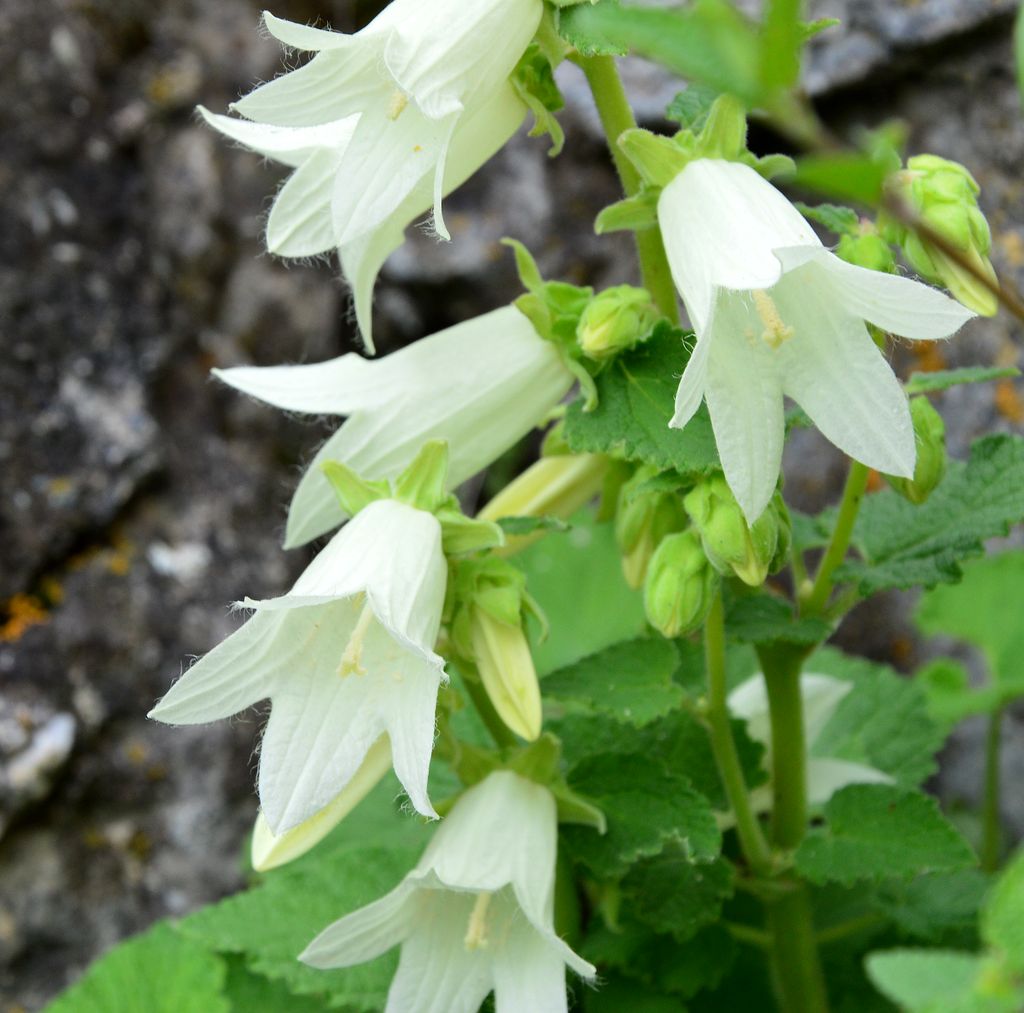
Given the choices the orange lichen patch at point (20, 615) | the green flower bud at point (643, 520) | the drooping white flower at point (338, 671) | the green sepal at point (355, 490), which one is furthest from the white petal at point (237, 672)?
the orange lichen patch at point (20, 615)

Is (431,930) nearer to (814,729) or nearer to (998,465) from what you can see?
(814,729)

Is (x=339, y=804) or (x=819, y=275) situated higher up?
(x=819, y=275)

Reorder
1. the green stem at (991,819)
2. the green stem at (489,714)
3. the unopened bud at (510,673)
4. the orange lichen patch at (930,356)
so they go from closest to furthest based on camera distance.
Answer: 1. the unopened bud at (510,673)
2. the green stem at (489,714)
3. the green stem at (991,819)
4. the orange lichen patch at (930,356)

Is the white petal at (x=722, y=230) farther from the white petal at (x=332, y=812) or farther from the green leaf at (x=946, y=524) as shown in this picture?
the white petal at (x=332, y=812)

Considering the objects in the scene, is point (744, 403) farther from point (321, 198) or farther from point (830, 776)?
point (830, 776)

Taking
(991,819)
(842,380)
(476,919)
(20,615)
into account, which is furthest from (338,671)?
(991,819)

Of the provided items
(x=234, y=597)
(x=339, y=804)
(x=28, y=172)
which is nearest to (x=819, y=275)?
(x=339, y=804)
